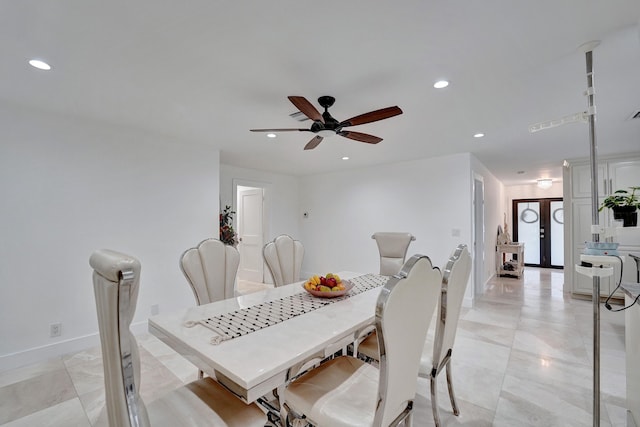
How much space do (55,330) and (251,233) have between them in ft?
11.7

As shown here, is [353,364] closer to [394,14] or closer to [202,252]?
[202,252]

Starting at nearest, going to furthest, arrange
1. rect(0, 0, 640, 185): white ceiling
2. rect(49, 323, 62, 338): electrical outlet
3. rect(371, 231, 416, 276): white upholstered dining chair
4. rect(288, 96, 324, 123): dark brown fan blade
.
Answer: rect(0, 0, 640, 185): white ceiling
rect(288, 96, 324, 123): dark brown fan blade
rect(49, 323, 62, 338): electrical outlet
rect(371, 231, 416, 276): white upholstered dining chair

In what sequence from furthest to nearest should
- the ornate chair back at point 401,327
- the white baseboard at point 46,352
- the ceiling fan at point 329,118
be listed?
the white baseboard at point 46,352, the ceiling fan at point 329,118, the ornate chair back at point 401,327

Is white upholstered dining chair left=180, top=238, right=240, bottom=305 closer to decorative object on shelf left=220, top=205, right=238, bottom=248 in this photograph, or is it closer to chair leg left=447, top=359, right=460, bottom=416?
chair leg left=447, top=359, right=460, bottom=416

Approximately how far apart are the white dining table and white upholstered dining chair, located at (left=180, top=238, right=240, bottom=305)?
35 cm

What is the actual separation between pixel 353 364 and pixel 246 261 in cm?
484

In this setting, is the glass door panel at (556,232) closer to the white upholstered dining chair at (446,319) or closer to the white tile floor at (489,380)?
the white tile floor at (489,380)

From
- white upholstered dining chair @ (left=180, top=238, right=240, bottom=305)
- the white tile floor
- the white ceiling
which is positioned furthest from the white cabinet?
white upholstered dining chair @ (left=180, top=238, right=240, bottom=305)

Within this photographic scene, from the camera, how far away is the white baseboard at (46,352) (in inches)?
99.0

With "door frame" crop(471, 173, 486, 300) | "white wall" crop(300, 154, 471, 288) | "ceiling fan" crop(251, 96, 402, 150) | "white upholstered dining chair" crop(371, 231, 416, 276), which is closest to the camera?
"ceiling fan" crop(251, 96, 402, 150)

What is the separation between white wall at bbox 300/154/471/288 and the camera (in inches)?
172

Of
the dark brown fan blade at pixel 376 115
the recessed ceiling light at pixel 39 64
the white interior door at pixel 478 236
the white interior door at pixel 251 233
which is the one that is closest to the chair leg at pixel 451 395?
the dark brown fan blade at pixel 376 115

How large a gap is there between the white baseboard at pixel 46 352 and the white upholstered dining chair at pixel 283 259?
6.58 ft

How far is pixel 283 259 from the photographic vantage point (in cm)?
286
